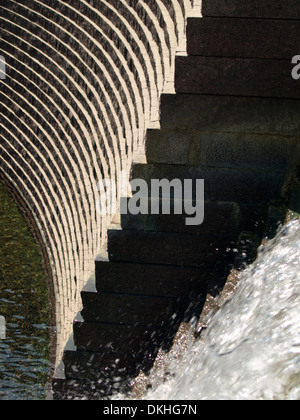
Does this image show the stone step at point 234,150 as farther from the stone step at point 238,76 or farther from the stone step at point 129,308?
the stone step at point 129,308

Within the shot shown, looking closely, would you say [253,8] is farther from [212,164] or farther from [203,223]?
[203,223]

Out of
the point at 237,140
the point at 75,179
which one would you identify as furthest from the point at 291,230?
the point at 75,179

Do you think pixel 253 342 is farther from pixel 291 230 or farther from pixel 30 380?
pixel 30 380

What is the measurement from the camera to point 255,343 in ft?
19.2

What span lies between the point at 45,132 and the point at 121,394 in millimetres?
7167

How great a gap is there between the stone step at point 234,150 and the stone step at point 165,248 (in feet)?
2.23

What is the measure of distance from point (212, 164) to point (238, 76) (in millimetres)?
778

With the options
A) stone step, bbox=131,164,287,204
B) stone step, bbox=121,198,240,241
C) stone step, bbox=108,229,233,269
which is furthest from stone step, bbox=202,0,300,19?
stone step, bbox=108,229,233,269

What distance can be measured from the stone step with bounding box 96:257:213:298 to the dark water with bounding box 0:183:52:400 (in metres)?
2.71

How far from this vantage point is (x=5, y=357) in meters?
11.2

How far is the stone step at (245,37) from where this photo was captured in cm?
754

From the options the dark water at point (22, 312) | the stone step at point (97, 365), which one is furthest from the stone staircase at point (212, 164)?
the dark water at point (22, 312)

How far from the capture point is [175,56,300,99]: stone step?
760 centimetres

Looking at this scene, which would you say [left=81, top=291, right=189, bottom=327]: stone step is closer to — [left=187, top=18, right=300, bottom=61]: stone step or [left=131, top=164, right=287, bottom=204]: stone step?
[left=131, top=164, right=287, bottom=204]: stone step
